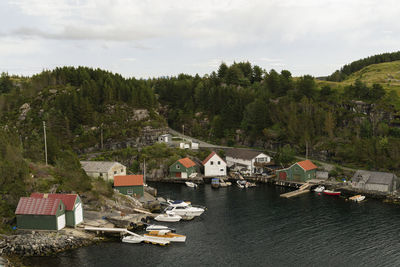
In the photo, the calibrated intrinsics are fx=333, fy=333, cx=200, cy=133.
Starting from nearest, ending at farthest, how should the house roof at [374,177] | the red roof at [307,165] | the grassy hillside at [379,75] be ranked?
the house roof at [374,177], the red roof at [307,165], the grassy hillside at [379,75]

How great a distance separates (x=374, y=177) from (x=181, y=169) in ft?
139

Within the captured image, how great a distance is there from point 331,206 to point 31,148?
2287 inches

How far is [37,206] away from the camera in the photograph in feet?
145

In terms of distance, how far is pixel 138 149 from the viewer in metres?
95.8

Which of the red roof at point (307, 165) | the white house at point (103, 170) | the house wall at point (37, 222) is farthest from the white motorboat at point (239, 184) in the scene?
the house wall at point (37, 222)

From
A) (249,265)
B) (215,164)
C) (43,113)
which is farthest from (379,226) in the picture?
(43,113)

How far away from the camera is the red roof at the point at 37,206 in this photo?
143 feet

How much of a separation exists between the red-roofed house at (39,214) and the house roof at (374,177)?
186 ft

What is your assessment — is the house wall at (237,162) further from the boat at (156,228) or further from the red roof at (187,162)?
the boat at (156,228)

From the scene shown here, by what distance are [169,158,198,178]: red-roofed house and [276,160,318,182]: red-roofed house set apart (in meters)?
21.1

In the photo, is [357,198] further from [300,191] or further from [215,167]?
[215,167]

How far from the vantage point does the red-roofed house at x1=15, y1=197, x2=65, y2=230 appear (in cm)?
4359

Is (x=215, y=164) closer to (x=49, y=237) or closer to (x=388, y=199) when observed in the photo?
(x=388, y=199)

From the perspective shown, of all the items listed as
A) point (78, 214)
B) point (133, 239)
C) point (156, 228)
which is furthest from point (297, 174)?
point (78, 214)
